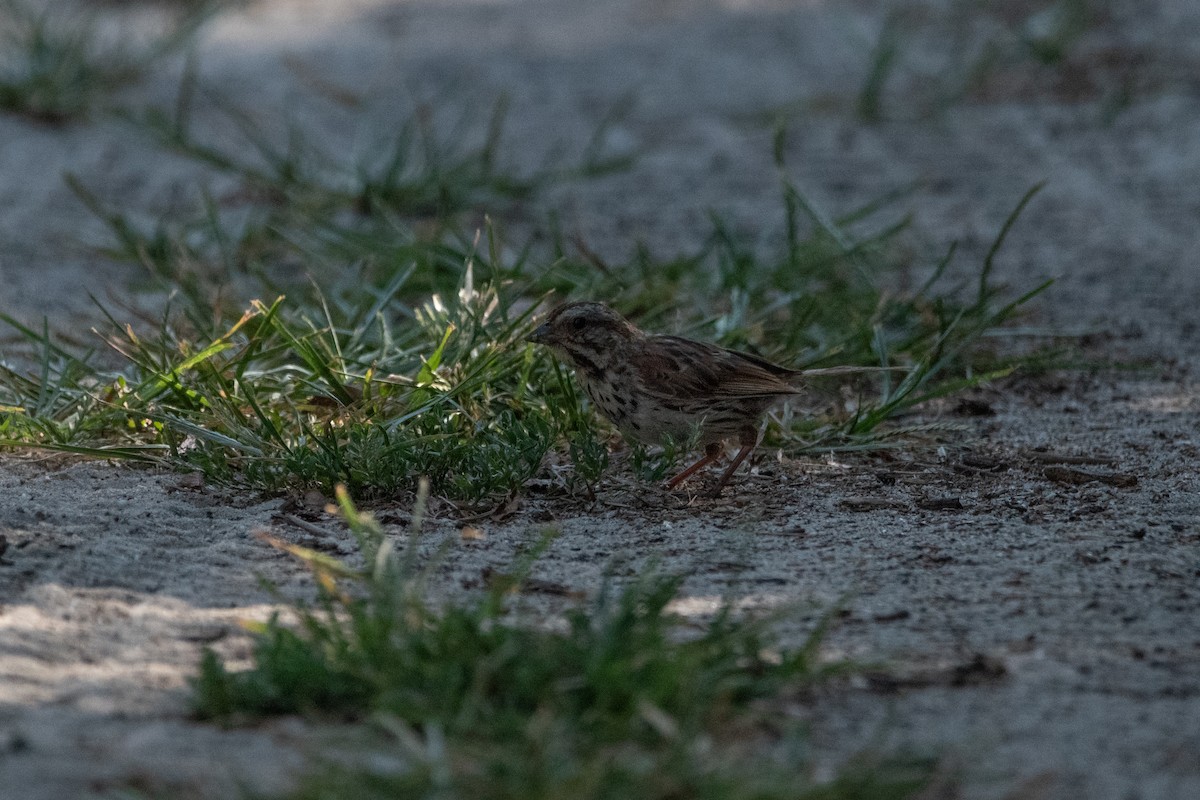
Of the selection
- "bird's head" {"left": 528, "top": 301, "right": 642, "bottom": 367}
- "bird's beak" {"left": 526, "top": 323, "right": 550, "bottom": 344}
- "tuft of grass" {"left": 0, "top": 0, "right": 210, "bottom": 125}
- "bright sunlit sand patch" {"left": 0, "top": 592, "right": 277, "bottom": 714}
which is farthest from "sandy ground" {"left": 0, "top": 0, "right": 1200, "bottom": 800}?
"bird's beak" {"left": 526, "top": 323, "right": 550, "bottom": 344}

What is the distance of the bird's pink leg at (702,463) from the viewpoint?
4.97 meters

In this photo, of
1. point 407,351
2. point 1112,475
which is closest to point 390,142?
point 407,351

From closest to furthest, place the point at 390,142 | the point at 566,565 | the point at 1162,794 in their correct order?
the point at 1162,794 < the point at 566,565 < the point at 390,142

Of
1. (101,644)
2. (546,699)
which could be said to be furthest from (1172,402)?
(101,644)

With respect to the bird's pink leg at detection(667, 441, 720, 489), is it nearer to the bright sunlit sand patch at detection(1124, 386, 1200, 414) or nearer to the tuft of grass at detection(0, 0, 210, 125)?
the bright sunlit sand patch at detection(1124, 386, 1200, 414)

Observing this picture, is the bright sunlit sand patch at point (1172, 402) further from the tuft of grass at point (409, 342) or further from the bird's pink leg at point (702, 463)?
the bird's pink leg at point (702, 463)

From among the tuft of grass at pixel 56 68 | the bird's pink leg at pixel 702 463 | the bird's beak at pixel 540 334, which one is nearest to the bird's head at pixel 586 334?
the bird's beak at pixel 540 334

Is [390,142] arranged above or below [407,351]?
above

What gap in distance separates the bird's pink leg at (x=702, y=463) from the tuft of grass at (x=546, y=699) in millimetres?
1536

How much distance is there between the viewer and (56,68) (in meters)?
9.25

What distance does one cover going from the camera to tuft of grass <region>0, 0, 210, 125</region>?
9141 mm

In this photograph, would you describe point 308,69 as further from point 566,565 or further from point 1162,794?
point 1162,794

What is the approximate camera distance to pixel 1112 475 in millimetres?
4926

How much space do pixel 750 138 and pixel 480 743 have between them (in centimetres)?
722
